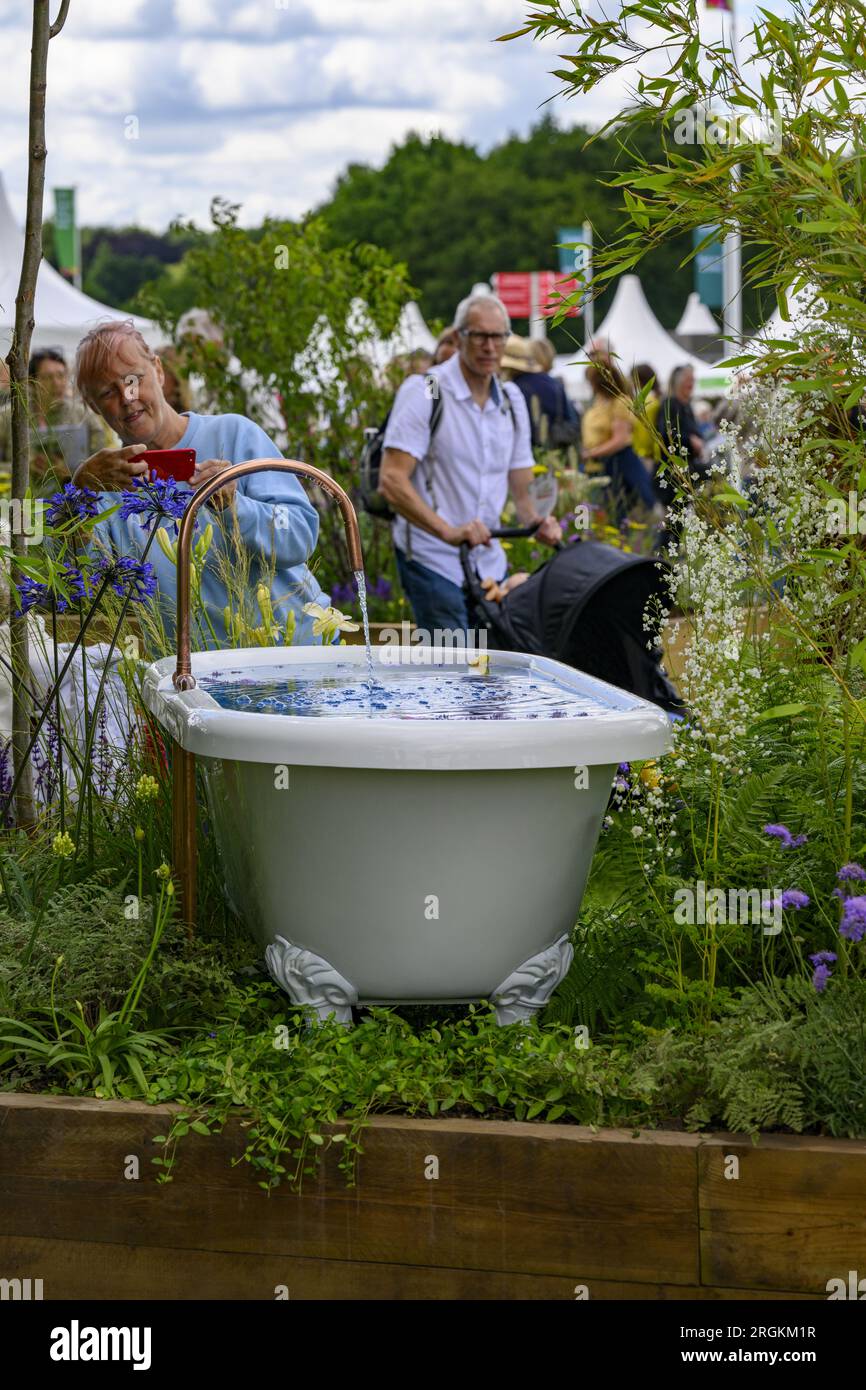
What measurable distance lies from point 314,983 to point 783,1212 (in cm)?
85

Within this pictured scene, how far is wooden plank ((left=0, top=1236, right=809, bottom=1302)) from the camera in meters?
2.57

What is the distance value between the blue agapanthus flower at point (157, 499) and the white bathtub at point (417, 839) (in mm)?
484

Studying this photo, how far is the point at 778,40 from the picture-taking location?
2.50 meters

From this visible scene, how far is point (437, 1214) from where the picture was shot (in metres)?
2.58


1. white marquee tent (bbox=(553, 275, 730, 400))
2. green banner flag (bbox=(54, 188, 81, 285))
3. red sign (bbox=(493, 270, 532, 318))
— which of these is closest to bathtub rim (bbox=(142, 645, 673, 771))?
red sign (bbox=(493, 270, 532, 318))

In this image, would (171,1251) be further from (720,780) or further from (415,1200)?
(720,780)

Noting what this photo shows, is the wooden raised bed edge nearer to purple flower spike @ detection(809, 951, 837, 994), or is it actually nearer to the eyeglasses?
purple flower spike @ detection(809, 951, 837, 994)

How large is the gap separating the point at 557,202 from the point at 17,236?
45.8 m

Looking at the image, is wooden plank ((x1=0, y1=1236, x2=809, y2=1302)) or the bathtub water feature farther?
the bathtub water feature

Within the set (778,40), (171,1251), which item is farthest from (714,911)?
(778,40)

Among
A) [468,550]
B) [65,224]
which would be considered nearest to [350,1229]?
[468,550]

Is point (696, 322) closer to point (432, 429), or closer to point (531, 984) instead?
point (432, 429)

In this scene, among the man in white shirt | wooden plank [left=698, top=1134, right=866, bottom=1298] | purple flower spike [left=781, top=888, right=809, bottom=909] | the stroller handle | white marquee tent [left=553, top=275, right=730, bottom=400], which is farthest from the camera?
white marquee tent [left=553, top=275, right=730, bottom=400]

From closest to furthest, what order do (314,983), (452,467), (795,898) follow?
(795,898) < (314,983) < (452,467)
